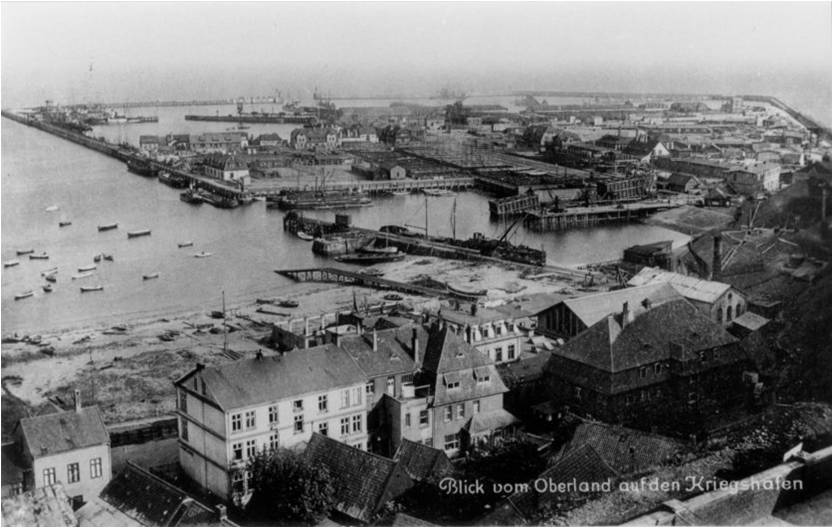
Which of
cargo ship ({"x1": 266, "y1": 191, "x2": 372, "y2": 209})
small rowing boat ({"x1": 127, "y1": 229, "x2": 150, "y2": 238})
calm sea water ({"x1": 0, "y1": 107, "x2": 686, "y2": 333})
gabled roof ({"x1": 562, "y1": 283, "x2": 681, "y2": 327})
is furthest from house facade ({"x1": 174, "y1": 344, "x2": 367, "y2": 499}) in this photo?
cargo ship ({"x1": 266, "y1": 191, "x2": 372, "y2": 209})

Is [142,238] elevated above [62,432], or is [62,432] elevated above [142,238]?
[62,432]

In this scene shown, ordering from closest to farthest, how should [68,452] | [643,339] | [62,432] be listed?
[68,452] → [62,432] → [643,339]

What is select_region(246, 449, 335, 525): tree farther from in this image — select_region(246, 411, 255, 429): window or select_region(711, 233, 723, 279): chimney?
select_region(711, 233, 723, 279): chimney

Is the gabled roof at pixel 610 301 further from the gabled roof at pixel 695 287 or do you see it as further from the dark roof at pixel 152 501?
the dark roof at pixel 152 501

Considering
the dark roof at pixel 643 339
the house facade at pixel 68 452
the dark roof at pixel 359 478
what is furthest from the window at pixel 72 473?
the dark roof at pixel 643 339

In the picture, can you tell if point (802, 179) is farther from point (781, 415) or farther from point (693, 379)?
point (781, 415)

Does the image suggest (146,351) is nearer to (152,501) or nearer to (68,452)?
(68,452)

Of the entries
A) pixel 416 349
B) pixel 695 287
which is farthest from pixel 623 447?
pixel 695 287
